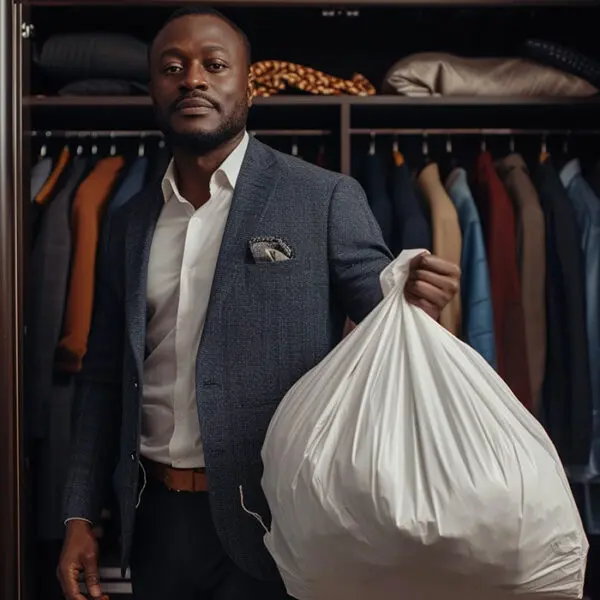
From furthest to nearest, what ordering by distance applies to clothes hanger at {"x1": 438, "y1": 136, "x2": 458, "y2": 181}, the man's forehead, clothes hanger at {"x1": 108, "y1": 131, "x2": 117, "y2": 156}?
clothes hanger at {"x1": 438, "y1": 136, "x2": 458, "y2": 181} → clothes hanger at {"x1": 108, "y1": 131, "x2": 117, "y2": 156} → the man's forehead

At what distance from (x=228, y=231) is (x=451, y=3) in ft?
3.40

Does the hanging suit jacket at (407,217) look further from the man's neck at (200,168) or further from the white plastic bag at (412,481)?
the white plastic bag at (412,481)

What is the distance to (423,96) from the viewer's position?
2.14 metres

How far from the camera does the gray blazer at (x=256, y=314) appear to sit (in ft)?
4.18

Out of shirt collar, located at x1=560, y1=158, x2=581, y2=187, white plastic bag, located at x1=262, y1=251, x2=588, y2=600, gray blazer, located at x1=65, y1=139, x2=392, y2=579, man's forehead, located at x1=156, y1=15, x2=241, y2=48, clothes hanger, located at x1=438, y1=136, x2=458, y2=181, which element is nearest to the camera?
white plastic bag, located at x1=262, y1=251, x2=588, y2=600

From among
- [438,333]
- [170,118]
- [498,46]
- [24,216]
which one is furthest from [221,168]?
[498,46]

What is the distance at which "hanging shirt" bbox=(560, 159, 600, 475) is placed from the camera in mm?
1984

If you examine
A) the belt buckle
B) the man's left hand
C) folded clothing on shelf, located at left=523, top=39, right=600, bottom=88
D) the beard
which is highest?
folded clothing on shelf, located at left=523, top=39, right=600, bottom=88

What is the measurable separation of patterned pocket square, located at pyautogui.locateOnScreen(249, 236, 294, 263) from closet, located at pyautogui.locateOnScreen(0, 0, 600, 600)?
0.72 meters

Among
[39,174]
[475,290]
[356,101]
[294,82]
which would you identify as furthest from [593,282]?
[39,174]

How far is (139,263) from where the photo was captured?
1392mm

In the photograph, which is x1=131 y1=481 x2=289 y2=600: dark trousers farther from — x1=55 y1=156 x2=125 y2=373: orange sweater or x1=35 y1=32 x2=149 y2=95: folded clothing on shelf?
x1=35 y1=32 x2=149 y2=95: folded clothing on shelf

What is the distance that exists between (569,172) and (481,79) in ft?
0.99

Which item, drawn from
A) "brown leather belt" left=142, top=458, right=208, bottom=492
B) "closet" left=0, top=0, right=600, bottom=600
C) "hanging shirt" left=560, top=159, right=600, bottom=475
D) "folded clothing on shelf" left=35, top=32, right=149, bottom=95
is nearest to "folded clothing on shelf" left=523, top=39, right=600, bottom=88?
"closet" left=0, top=0, right=600, bottom=600
